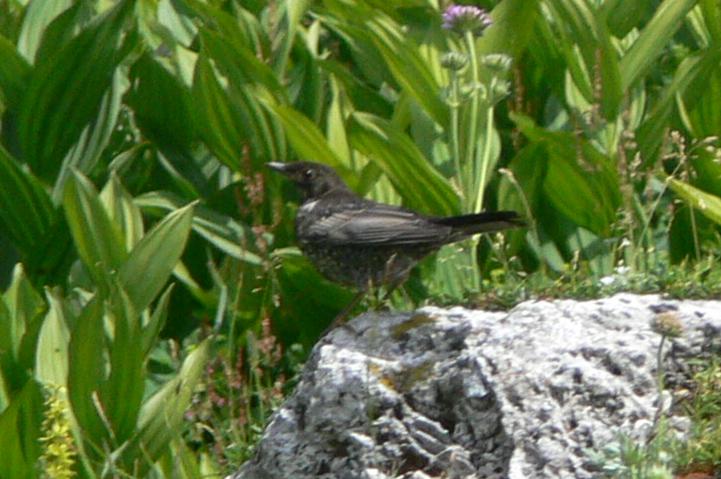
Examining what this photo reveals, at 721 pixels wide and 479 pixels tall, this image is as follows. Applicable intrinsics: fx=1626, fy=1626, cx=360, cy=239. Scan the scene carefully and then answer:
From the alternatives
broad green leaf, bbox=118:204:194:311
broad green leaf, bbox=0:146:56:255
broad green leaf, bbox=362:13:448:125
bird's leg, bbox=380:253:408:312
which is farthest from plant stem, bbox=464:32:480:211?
broad green leaf, bbox=0:146:56:255

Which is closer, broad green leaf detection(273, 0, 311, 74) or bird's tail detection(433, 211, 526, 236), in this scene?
bird's tail detection(433, 211, 526, 236)

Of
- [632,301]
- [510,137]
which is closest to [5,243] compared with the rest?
[510,137]

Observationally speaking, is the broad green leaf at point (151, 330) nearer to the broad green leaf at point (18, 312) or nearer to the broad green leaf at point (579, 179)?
the broad green leaf at point (18, 312)

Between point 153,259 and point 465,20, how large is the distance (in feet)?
5.00

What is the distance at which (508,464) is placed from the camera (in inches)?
159

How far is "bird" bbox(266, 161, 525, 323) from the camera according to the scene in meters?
5.50

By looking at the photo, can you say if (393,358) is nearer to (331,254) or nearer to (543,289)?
(543,289)

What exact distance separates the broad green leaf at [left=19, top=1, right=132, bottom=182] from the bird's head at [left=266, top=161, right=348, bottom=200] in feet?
3.26

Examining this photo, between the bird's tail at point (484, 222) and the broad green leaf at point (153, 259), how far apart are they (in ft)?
3.18

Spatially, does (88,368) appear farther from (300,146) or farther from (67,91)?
(67,91)

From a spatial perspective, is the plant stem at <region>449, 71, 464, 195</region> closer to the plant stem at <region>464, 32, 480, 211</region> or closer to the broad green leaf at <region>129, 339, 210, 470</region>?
the plant stem at <region>464, 32, 480, 211</region>

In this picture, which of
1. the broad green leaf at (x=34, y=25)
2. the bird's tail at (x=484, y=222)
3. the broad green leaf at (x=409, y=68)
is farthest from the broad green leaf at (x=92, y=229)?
the broad green leaf at (x=409, y=68)

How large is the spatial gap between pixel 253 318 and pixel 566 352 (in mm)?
2458

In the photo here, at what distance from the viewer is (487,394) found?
4180 millimetres
